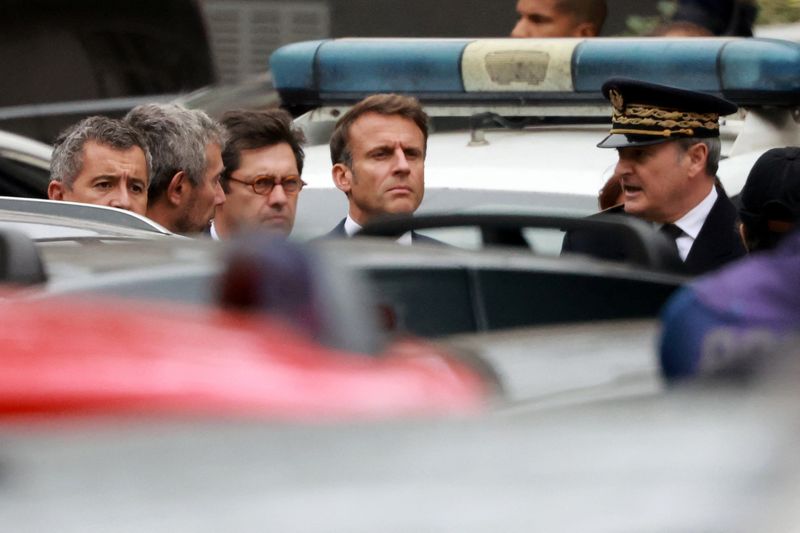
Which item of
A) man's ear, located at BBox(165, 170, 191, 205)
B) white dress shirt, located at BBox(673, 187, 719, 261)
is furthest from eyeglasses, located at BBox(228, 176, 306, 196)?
white dress shirt, located at BBox(673, 187, 719, 261)

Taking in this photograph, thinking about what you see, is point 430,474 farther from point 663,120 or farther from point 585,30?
point 585,30

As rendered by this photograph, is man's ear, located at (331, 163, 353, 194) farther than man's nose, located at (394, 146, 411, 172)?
Yes

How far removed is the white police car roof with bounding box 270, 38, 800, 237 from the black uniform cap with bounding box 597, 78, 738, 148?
0.41 meters

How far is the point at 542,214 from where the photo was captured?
2.55m

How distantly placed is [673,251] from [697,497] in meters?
1.43

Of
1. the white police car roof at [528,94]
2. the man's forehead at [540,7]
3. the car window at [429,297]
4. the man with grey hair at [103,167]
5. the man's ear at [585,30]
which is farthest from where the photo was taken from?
the man's ear at [585,30]

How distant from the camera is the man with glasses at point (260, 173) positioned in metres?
5.16

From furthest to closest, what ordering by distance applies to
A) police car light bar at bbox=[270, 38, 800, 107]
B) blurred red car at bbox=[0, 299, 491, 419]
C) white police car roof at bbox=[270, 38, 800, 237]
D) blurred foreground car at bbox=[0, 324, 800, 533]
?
police car light bar at bbox=[270, 38, 800, 107]
white police car roof at bbox=[270, 38, 800, 237]
blurred red car at bbox=[0, 299, 491, 419]
blurred foreground car at bbox=[0, 324, 800, 533]

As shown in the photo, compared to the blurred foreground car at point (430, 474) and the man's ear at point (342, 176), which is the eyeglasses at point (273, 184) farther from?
the blurred foreground car at point (430, 474)

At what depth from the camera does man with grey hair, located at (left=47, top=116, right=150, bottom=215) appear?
4746 millimetres

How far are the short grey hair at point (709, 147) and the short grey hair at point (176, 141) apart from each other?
1.32 meters

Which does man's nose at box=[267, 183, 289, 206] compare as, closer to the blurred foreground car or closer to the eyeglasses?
the eyeglasses

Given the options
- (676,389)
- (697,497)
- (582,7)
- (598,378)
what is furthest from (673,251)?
(582,7)

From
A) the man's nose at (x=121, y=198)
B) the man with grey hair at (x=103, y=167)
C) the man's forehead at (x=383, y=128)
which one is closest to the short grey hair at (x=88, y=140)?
the man with grey hair at (x=103, y=167)
